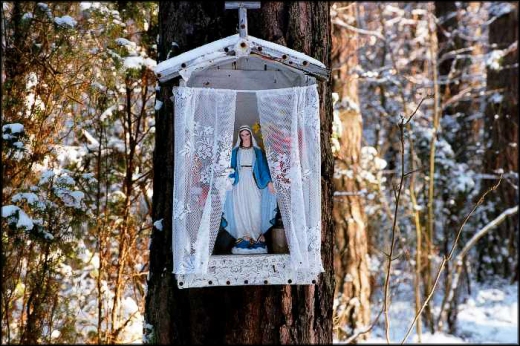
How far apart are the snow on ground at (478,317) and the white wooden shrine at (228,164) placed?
197 inches

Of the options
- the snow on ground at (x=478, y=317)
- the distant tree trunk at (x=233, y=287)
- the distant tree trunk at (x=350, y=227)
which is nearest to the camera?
the distant tree trunk at (x=233, y=287)

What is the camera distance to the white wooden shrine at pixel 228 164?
2855 mm

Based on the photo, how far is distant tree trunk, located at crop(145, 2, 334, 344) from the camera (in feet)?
9.77

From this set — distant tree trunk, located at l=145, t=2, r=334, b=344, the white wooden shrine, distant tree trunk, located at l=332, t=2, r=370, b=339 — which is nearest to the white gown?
the white wooden shrine

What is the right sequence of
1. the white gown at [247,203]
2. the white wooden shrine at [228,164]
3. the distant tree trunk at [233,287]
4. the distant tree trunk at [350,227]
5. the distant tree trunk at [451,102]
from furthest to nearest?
the distant tree trunk at [451,102], the distant tree trunk at [350,227], the white gown at [247,203], the distant tree trunk at [233,287], the white wooden shrine at [228,164]

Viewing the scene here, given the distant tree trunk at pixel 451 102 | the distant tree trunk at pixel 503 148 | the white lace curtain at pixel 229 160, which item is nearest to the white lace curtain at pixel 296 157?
the white lace curtain at pixel 229 160

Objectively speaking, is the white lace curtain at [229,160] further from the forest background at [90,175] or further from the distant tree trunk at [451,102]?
the distant tree trunk at [451,102]

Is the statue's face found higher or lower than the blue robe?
higher

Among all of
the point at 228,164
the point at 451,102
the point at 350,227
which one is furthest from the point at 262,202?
the point at 451,102

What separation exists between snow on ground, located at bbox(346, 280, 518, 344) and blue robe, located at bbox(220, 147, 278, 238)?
483cm

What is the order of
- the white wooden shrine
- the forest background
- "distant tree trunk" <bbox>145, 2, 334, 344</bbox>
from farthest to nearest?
the forest background
"distant tree trunk" <bbox>145, 2, 334, 344</bbox>
the white wooden shrine

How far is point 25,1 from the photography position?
13.1ft

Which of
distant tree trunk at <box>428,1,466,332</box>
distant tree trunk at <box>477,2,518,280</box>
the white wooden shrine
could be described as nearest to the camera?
the white wooden shrine

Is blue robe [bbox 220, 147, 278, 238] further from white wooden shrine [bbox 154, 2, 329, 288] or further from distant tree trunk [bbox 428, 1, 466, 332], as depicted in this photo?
distant tree trunk [bbox 428, 1, 466, 332]
